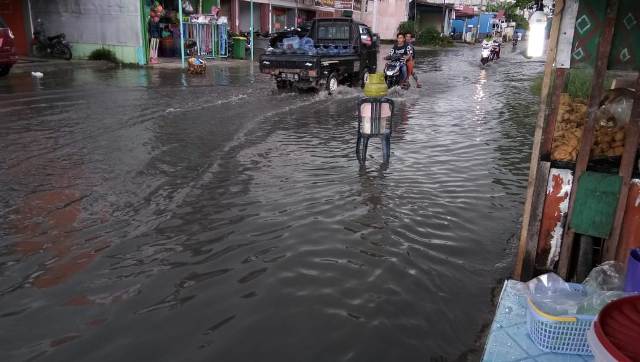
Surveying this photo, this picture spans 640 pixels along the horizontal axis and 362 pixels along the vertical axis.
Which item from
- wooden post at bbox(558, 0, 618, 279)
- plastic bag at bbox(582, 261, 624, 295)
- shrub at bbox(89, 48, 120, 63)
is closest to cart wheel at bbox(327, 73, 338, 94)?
shrub at bbox(89, 48, 120, 63)

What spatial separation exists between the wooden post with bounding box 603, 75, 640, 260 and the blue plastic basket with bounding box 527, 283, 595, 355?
98cm

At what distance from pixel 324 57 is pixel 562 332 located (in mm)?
11991

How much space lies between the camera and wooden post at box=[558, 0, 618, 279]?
10.5 feet

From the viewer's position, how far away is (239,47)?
2523 cm

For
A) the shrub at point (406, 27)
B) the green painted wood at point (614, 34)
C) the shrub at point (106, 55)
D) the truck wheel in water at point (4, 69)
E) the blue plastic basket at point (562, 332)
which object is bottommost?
the blue plastic basket at point (562, 332)

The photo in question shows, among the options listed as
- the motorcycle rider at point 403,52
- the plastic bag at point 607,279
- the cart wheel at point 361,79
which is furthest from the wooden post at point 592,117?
the cart wheel at point 361,79

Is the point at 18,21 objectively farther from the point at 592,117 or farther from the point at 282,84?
the point at 592,117

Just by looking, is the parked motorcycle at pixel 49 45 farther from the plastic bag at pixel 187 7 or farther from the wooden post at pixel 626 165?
the wooden post at pixel 626 165

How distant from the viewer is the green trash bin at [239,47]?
25.0 meters

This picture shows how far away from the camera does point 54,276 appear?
4.11 m

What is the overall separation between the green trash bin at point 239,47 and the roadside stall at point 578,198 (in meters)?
22.7

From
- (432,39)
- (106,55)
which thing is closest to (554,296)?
(106,55)

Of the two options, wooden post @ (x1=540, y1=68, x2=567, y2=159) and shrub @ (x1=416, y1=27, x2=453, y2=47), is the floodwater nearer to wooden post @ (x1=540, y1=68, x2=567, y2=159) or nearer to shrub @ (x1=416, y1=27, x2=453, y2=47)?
wooden post @ (x1=540, y1=68, x2=567, y2=159)

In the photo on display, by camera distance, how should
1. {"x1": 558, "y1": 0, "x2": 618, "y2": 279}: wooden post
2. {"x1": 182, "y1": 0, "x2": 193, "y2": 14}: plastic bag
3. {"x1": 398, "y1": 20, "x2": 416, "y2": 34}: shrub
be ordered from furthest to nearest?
{"x1": 398, "y1": 20, "x2": 416, "y2": 34}: shrub → {"x1": 182, "y1": 0, "x2": 193, "y2": 14}: plastic bag → {"x1": 558, "y1": 0, "x2": 618, "y2": 279}: wooden post
